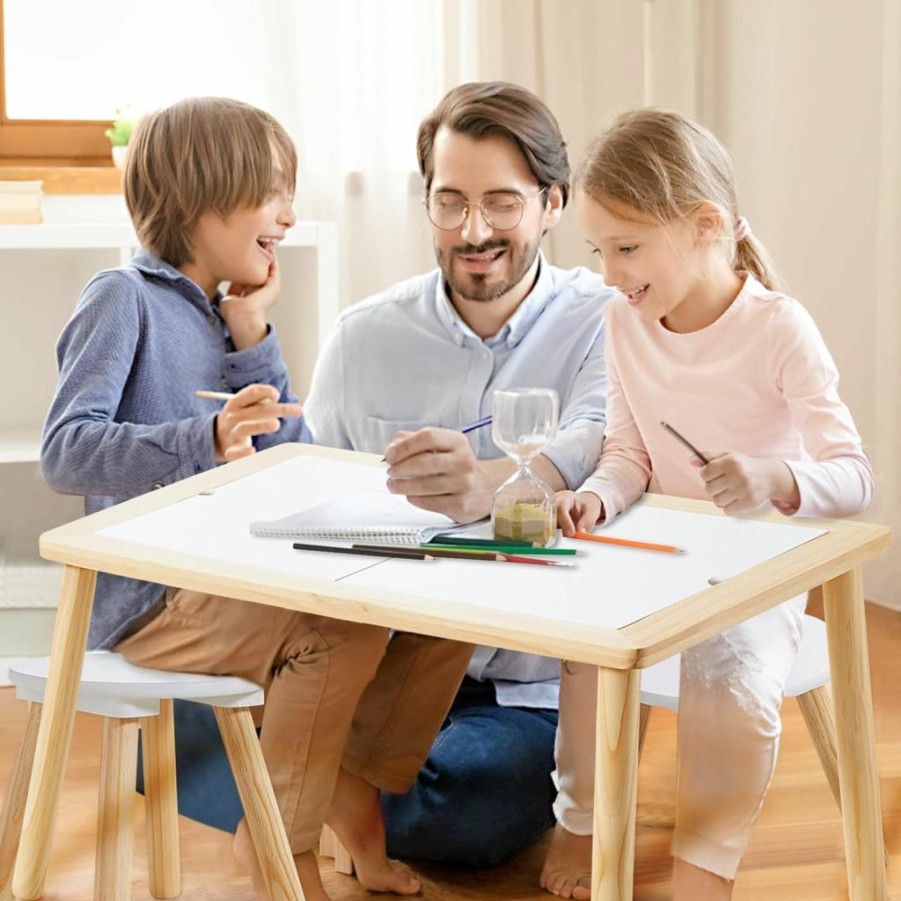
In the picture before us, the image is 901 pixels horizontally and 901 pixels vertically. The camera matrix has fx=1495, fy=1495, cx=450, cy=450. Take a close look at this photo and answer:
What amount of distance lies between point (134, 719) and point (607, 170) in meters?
0.90

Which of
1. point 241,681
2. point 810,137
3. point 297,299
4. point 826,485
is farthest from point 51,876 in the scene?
point 810,137

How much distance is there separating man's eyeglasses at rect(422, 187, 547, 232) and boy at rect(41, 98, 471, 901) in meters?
0.24

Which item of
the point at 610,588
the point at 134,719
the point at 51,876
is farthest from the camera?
the point at 51,876

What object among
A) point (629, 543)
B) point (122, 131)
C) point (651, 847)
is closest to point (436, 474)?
point (629, 543)

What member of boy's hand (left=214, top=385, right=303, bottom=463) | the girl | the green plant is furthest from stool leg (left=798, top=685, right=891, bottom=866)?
the green plant

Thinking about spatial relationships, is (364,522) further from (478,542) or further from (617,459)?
(617,459)

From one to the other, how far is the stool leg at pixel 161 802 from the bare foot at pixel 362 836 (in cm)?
22

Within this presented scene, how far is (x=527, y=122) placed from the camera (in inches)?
85.7

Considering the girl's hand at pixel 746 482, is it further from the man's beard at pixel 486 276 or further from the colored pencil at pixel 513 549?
the man's beard at pixel 486 276

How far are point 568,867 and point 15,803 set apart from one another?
28.7 inches

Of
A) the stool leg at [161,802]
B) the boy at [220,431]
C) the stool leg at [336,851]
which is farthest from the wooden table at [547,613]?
the stool leg at [336,851]

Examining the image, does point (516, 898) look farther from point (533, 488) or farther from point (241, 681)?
point (533, 488)

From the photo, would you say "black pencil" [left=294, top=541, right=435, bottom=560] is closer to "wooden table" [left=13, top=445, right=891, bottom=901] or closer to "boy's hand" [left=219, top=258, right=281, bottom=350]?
"wooden table" [left=13, top=445, right=891, bottom=901]

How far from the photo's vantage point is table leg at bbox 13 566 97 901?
5.43 feet
